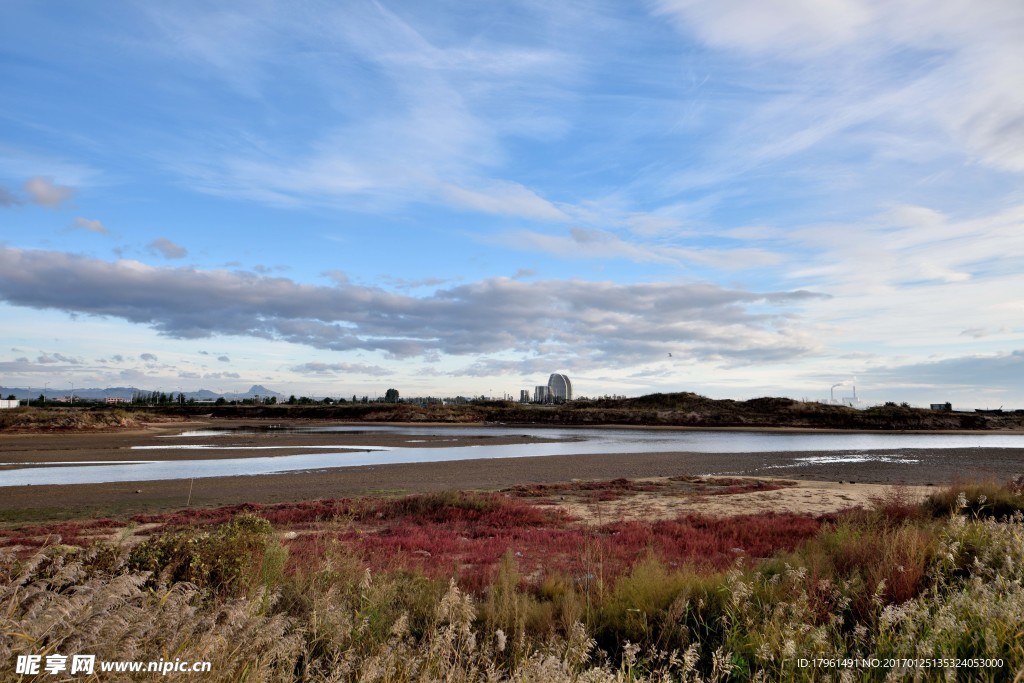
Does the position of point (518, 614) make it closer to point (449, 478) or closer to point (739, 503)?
point (739, 503)

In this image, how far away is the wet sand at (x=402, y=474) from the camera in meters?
21.7

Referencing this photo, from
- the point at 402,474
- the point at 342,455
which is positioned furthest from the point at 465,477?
the point at 342,455

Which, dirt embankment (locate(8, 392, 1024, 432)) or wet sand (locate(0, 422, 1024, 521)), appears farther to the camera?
dirt embankment (locate(8, 392, 1024, 432))

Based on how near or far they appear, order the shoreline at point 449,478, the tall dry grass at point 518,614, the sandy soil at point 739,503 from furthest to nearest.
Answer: the shoreline at point 449,478, the sandy soil at point 739,503, the tall dry grass at point 518,614

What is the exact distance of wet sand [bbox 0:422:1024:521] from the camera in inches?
856

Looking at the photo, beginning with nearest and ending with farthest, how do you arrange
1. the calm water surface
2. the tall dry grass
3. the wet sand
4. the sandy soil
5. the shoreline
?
1. the tall dry grass
2. the sandy soil
3. the shoreline
4. the wet sand
5. the calm water surface

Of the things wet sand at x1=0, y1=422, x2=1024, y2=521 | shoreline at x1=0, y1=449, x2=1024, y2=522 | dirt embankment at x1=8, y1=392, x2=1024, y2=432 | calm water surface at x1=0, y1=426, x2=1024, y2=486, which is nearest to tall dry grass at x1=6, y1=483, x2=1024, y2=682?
shoreline at x1=0, y1=449, x2=1024, y2=522

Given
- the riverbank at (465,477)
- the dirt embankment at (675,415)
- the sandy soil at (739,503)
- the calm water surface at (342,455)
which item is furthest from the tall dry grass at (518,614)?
the dirt embankment at (675,415)

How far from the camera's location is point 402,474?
30359 millimetres

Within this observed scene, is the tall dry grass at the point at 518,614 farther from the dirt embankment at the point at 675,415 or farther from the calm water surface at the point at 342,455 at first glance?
the dirt embankment at the point at 675,415

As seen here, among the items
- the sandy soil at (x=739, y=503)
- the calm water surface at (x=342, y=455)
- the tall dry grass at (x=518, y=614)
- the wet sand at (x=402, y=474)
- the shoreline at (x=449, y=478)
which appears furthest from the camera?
the calm water surface at (x=342, y=455)

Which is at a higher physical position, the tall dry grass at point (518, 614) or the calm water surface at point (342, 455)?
the tall dry grass at point (518, 614)

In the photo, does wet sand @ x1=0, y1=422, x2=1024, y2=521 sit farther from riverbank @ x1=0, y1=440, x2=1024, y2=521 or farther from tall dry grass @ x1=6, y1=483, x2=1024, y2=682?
tall dry grass @ x1=6, y1=483, x2=1024, y2=682

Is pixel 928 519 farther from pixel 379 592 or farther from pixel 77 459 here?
pixel 77 459
